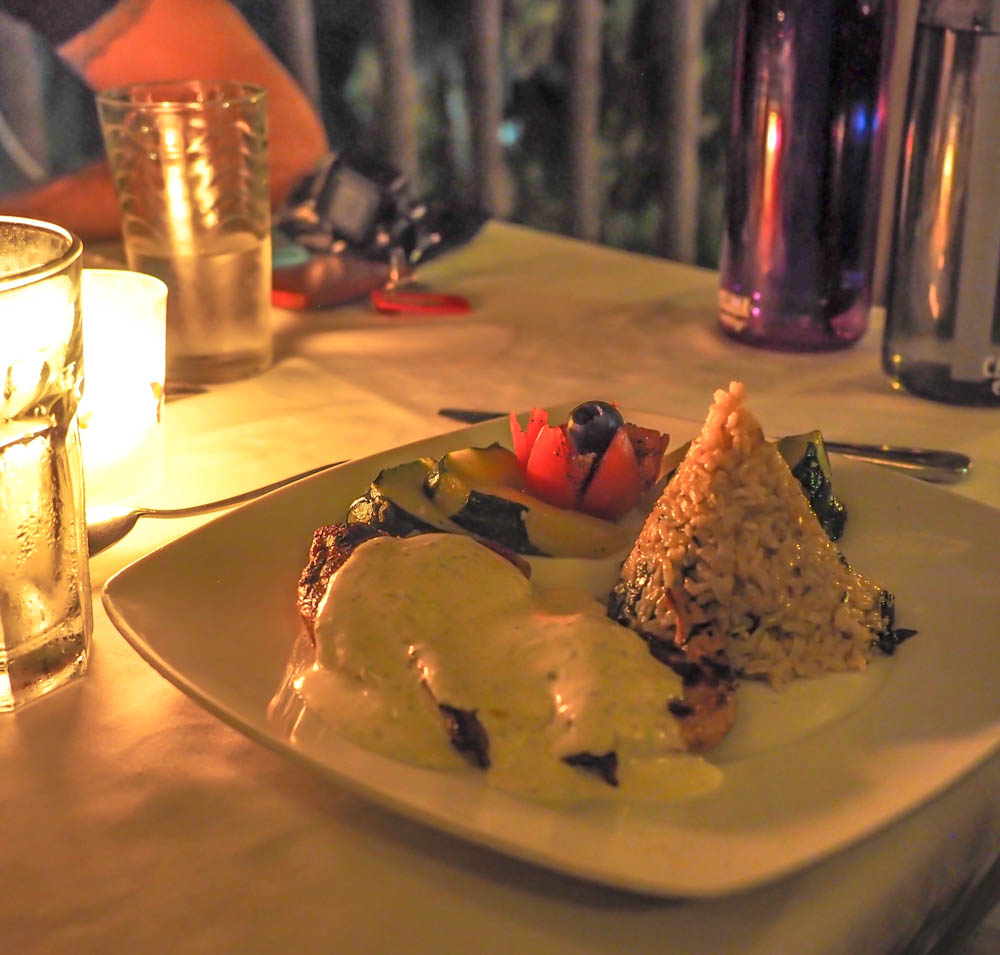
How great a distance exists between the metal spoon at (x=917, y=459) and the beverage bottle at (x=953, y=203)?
0.16m

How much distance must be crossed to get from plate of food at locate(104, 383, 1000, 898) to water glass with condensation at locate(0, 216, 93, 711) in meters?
0.04

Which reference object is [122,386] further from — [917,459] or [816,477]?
[917,459]

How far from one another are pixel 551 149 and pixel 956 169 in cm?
265

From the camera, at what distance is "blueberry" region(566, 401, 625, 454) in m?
0.90

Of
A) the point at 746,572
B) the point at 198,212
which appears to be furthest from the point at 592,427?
the point at 198,212

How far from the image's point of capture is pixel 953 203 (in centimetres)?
112

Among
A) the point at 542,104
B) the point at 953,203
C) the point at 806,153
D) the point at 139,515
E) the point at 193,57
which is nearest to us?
the point at 139,515

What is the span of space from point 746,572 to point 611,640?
0.39ft

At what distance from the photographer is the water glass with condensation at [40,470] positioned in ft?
2.20

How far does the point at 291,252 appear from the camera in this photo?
1.67 meters

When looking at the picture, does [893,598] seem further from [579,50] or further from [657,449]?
[579,50]

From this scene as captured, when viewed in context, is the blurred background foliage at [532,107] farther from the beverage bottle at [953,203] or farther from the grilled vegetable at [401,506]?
the grilled vegetable at [401,506]

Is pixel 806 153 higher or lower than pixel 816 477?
higher

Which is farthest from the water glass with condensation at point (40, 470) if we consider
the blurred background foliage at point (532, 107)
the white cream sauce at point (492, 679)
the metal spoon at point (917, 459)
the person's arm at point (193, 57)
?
the blurred background foliage at point (532, 107)
